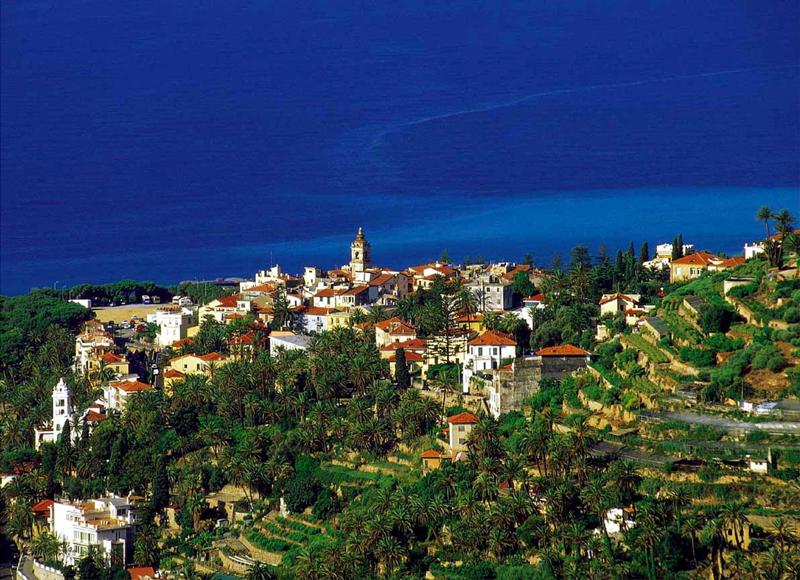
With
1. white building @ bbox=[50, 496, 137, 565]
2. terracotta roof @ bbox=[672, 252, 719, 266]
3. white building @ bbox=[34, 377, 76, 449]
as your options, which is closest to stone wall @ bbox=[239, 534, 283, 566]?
white building @ bbox=[50, 496, 137, 565]

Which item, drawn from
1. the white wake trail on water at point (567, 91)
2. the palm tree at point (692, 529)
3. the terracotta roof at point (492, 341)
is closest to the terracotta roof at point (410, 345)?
the terracotta roof at point (492, 341)

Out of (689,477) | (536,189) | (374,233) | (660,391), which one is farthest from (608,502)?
(536,189)

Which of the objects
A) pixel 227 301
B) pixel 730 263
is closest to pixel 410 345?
pixel 730 263

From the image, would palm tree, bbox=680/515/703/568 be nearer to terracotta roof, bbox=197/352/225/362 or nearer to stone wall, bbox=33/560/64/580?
stone wall, bbox=33/560/64/580

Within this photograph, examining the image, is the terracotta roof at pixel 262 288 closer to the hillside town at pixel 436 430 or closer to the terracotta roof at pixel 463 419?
the hillside town at pixel 436 430

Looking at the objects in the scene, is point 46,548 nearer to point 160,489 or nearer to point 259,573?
point 160,489

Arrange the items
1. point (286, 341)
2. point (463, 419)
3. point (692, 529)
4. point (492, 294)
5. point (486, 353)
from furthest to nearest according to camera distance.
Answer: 1. point (492, 294)
2. point (286, 341)
3. point (486, 353)
4. point (463, 419)
5. point (692, 529)

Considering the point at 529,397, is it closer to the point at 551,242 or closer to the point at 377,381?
the point at 377,381
